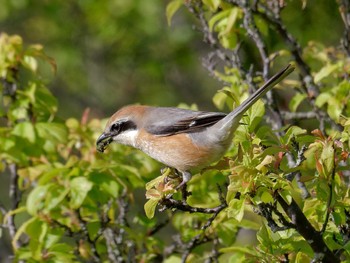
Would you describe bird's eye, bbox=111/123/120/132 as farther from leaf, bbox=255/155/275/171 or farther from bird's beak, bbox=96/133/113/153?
leaf, bbox=255/155/275/171

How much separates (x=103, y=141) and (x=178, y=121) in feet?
1.98

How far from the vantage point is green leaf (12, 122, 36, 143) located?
490cm

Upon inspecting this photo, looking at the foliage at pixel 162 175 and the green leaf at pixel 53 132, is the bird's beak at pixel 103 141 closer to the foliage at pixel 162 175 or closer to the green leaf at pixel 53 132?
the foliage at pixel 162 175

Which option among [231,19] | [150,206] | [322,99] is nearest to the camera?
[150,206]

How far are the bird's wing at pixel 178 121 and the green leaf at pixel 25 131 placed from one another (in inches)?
41.0

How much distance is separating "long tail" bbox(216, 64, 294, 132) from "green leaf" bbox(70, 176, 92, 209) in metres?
1.00

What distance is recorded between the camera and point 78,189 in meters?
4.23

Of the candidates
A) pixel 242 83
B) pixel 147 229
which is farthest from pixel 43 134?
pixel 242 83

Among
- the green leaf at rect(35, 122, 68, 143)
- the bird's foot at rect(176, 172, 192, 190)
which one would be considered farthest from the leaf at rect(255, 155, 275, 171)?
the green leaf at rect(35, 122, 68, 143)

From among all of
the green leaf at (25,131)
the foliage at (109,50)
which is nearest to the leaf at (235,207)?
the green leaf at (25,131)

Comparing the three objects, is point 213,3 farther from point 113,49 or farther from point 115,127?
point 113,49

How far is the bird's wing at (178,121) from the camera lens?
3965 mm

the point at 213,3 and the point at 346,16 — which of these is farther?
the point at 346,16

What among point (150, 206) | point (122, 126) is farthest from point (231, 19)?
point (150, 206)
